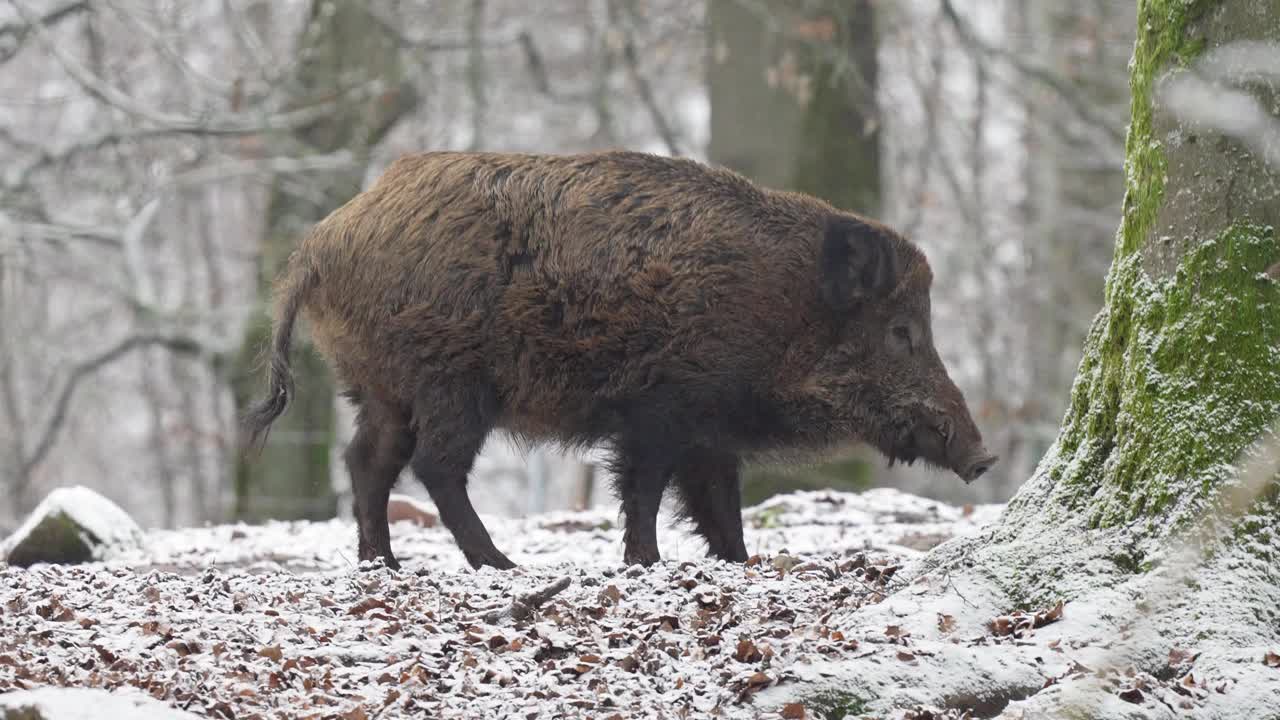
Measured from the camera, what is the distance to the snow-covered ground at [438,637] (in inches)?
150

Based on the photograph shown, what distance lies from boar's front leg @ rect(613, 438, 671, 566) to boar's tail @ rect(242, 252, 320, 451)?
1.59m

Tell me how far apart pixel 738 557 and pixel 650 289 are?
50.4 inches

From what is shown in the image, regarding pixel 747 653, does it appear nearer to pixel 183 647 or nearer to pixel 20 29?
pixel 183 647

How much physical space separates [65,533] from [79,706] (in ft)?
13.3

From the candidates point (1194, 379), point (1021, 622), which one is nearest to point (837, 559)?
point (1021, 622)

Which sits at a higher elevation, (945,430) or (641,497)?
(945,430)

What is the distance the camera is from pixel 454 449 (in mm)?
6133

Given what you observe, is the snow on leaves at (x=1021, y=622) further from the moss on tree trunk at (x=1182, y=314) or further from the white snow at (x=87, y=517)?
the white snow at (x=87, y=517)

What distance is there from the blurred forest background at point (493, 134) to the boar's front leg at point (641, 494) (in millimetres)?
1212

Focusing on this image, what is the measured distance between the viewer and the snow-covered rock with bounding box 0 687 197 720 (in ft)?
11.0

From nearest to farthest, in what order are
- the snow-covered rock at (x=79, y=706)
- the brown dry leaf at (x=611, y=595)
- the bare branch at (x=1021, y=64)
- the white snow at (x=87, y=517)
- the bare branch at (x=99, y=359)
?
1. the snow-covered rock at (x=79, y=706)
2. the brown dry leaf at (x=611, y=595)
3. the white snow at (x=87, y=517)
4. the bare branch at (x=1021, y=64)
5. the bare branch at (x=99, y=359)

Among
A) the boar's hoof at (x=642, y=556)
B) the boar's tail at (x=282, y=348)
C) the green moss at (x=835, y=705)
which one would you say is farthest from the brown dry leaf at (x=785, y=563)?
the boar's tail at (x=282, y=348)

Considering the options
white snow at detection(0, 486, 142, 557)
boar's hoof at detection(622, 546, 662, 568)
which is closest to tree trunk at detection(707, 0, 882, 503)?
boar's hoof at detection(622, 546, 662, 568)

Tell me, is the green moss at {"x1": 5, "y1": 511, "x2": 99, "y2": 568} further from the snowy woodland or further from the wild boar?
the wild boar
